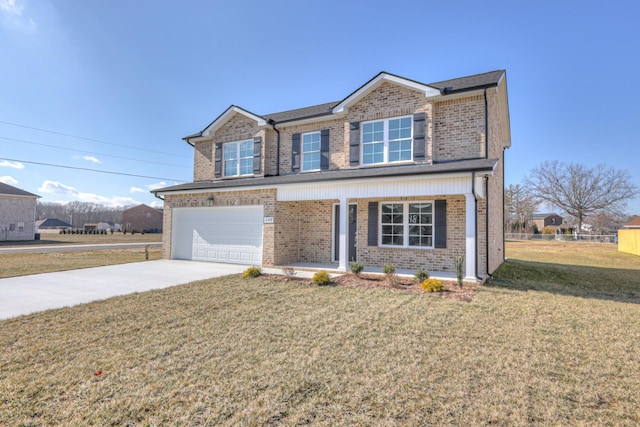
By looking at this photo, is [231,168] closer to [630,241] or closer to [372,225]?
[372,225]

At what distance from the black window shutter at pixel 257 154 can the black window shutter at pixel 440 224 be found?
26.4 feet

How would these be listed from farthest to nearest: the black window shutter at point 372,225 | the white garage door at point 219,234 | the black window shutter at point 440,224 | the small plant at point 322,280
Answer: the white garage door at point 219,234 < the black window shutter at point 372,225 < the black window shutter at point 440,224 < the small plant at point 322,280

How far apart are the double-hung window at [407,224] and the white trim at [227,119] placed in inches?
278

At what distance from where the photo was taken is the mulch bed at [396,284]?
755 centimetres

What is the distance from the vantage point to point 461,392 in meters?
3.18

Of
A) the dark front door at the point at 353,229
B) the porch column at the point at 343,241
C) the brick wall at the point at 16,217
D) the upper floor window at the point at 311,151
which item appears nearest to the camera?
the porch column at the point at 343,241

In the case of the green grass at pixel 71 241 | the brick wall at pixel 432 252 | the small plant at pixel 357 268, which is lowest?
the green grass at pixel 71 241

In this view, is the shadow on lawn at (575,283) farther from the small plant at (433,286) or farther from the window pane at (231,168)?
the window pane at (231,168)

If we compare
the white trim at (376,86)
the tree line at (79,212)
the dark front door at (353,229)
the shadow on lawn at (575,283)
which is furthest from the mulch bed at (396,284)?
the tree line at (79,212)

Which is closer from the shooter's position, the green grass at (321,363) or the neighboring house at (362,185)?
the green grass at (321,363)

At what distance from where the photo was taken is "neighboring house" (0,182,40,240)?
1259 inches

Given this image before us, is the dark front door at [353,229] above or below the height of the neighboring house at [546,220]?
below

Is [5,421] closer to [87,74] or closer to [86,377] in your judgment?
[86,377]

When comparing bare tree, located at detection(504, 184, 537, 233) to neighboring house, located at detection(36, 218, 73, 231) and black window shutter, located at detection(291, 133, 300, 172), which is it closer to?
black window shutter, located at detection(291, 133, 300, 172)
